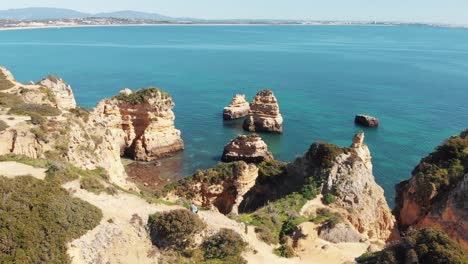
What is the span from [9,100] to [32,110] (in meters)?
5.18

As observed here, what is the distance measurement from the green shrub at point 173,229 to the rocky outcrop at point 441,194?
17.4 metres

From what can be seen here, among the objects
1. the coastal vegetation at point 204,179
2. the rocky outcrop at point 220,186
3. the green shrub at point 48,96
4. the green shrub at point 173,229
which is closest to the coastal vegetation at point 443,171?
the rocky outcrop at point 220,186

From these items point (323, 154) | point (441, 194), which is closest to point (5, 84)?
point (323, 154)

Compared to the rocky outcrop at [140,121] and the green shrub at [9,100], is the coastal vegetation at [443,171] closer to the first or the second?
the rocky outcrop at [140,121]

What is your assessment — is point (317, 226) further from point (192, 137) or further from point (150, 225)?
point (192, 137)

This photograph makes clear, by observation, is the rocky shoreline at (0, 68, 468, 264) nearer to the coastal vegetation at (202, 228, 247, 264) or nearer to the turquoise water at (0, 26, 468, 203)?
the coastal vegetation at (202, 228, 247, 264)

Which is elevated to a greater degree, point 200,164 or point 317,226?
point 317,226

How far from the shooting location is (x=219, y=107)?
77062mm

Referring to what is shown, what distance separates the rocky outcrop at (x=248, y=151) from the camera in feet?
161

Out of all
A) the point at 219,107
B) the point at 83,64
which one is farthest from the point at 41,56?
the point at 219,107

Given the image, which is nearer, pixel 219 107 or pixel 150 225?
pixel 150 225

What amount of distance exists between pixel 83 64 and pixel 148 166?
296ft

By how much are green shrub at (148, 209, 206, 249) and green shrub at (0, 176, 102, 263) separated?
105 inches

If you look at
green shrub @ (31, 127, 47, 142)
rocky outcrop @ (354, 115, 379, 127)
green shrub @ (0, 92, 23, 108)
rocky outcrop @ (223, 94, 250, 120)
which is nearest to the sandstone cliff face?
green shrub @ (31, 127, 47, 142)
